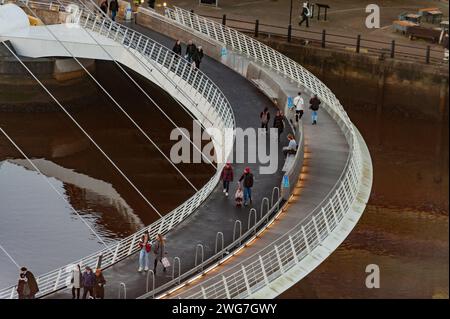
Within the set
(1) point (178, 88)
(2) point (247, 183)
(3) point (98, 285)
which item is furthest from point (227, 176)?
(1) point (178, 88)

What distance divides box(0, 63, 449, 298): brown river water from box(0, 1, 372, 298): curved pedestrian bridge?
1.18m

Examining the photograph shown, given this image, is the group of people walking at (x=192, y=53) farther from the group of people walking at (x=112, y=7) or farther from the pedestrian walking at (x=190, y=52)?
the group of people walking at (x=112, y=7)

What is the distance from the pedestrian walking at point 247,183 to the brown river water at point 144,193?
109 inches

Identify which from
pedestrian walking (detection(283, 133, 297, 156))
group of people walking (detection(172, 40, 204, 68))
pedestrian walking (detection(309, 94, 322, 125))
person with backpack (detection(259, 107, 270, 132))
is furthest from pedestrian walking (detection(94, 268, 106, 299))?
group of people walking (detection(172, 40, 204, 68))

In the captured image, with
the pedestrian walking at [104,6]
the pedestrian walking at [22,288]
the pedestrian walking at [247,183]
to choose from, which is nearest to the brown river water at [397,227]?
the pedestrian walking at [247,183]

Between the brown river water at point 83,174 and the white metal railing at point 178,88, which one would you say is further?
the brown river water at point 83,174

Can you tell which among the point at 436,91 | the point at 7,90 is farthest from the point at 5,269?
the point at 436,91

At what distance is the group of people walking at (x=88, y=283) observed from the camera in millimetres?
33188

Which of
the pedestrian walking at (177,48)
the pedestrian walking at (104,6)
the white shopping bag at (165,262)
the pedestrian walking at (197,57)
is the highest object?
the pedestrian walking at (104,6)

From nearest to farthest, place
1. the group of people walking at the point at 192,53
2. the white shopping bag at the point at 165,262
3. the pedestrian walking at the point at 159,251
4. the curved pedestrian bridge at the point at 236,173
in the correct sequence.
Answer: the curved pedestrian bridge at the point at 236,173 < the white shopping bag at the point at 165,262 < the pedestrian walking at the point at 159,251 < the group of people walking at the point at 192,53

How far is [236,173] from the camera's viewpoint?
42156mm

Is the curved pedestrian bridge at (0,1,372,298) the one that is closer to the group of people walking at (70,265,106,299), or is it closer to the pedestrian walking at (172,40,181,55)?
the group of people walking at (70,265,106,299)

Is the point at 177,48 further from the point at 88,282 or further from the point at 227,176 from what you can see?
the point at 88,282

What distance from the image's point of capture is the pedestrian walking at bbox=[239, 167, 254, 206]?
3950cm
